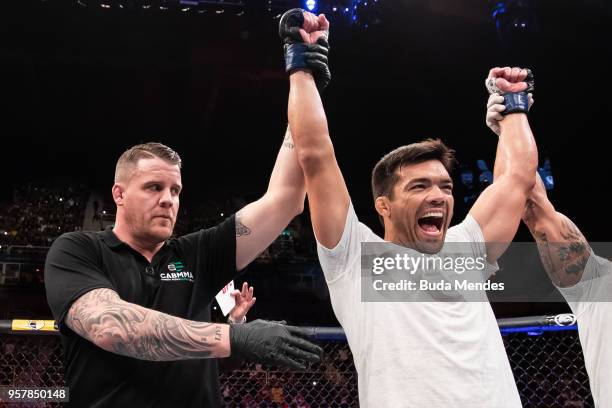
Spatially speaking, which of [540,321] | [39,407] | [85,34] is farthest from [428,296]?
[85,34]

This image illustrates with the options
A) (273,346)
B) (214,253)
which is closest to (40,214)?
(214,253)

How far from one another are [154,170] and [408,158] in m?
0.85

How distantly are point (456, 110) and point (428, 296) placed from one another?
9.45 m

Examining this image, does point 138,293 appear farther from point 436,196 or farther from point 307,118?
point 436,196

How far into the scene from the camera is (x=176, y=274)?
181 centimetres

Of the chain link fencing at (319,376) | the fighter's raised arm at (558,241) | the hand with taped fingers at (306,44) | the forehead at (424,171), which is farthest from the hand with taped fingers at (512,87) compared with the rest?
the chain link fencing at (319,376)

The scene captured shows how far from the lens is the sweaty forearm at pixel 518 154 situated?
193 centimetres

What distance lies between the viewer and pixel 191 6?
7145 millimetres

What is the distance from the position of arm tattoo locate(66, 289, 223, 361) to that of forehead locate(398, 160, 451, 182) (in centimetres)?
79

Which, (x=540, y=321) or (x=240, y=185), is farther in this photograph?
(x=240, y=185)

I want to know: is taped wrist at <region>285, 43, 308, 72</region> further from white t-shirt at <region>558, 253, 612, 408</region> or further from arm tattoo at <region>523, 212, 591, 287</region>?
white t-shirt at <region>558, 253, 612, 408</region>

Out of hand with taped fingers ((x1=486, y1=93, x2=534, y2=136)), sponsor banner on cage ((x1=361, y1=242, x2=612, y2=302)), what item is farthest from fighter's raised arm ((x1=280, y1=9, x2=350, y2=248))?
hand with taped fingers ((x1=486, y1=93, x2=534, y2=136))

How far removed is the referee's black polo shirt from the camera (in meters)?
1.57

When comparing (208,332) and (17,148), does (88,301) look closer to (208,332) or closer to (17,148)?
(208,332)
